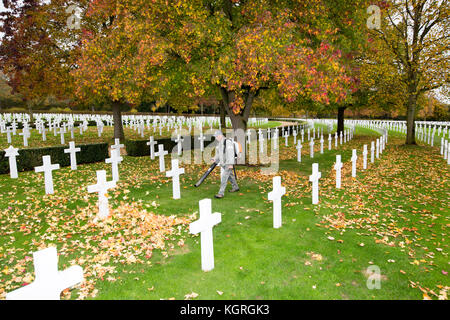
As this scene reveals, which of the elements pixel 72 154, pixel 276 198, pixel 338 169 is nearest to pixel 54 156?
pixel 72 154

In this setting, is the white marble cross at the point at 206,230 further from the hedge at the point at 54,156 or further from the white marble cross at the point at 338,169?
the hedge at the point at 54,156

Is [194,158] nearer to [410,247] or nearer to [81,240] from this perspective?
[81,240]

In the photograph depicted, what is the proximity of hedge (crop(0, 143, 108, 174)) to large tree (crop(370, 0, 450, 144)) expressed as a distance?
1764cm

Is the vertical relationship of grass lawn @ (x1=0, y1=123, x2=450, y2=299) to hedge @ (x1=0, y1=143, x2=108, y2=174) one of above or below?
below

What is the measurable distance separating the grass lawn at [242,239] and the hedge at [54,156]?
1500mm

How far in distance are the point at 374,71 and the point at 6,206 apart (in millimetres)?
20841

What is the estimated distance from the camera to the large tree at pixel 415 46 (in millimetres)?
18578

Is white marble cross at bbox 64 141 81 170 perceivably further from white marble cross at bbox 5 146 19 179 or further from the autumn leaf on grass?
the autumn leaf on grass

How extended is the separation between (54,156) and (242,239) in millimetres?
10693

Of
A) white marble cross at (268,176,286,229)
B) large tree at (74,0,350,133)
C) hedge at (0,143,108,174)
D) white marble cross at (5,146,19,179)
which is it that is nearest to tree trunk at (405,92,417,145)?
large tree at (74,0,350,133)

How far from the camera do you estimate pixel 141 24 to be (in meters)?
11.3

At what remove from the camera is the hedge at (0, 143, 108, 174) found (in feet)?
41.3
